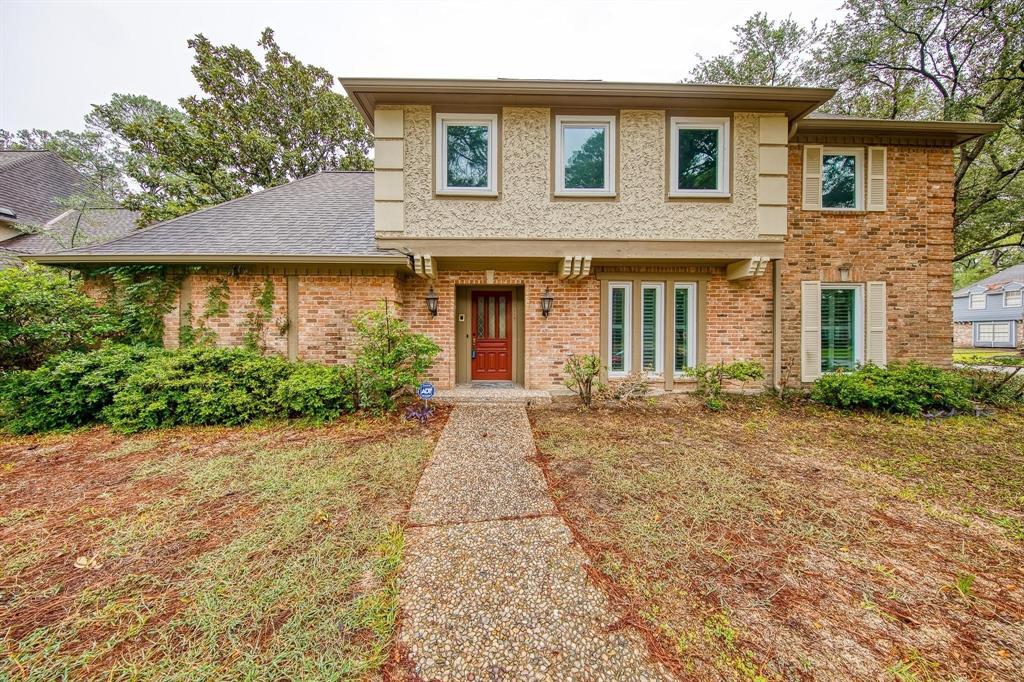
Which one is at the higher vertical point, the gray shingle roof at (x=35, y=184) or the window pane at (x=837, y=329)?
the gray shingle roof at (x=35, y=184)

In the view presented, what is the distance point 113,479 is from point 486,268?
5.50 meters

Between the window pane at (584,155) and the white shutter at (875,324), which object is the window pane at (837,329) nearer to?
the white shutter at (875,324)

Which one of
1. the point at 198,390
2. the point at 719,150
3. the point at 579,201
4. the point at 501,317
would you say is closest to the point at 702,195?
the point at 719,150

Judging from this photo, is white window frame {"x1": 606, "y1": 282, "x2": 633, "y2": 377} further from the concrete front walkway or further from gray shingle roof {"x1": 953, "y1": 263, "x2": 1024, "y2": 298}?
gray shingle roof {"x1": 953, "y1": 263, "x2": 1024, "y2": 298}

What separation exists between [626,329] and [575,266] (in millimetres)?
1666

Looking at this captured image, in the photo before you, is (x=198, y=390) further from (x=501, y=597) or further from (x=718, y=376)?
(x=718, y=376)

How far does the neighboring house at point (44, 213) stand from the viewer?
1029 cm

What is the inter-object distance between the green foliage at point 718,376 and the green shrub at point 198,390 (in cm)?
702

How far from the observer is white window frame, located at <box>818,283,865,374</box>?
6.78 metres

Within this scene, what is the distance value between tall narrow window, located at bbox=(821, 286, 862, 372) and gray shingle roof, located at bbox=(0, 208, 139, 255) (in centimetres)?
1758

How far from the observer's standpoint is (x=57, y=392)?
194 inches

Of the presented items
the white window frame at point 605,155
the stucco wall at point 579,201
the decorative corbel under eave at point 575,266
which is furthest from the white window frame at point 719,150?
the decorative corbel under eave at point 575,266

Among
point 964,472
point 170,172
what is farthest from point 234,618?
point 170,172

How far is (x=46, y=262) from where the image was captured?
564 centimetres
